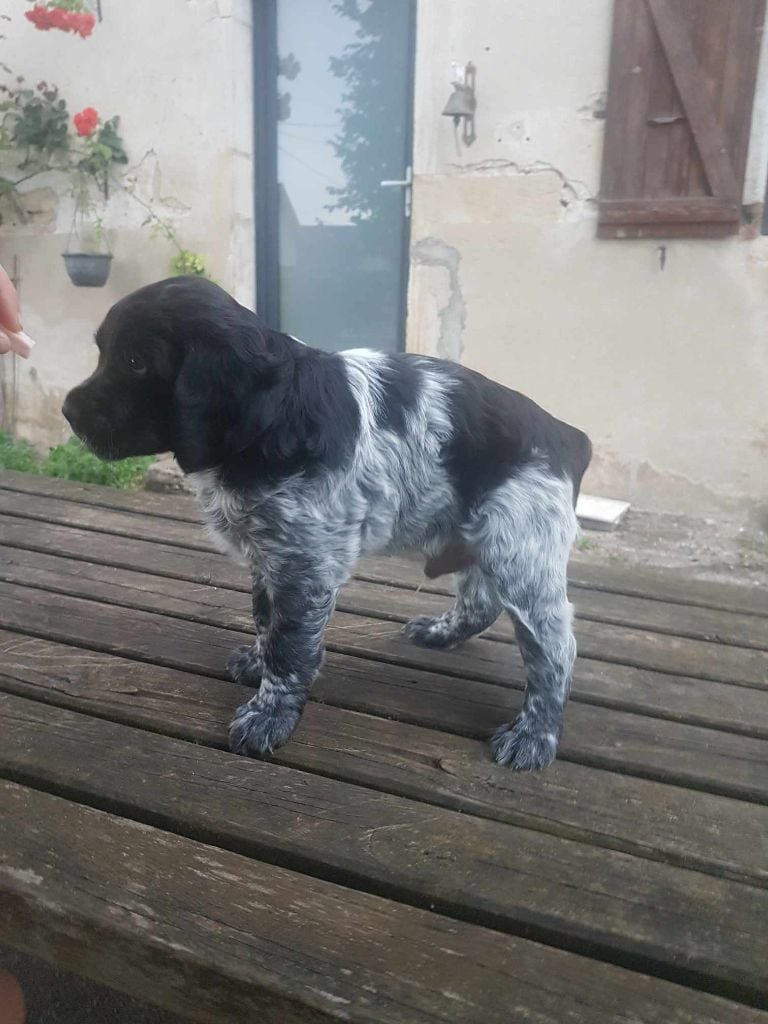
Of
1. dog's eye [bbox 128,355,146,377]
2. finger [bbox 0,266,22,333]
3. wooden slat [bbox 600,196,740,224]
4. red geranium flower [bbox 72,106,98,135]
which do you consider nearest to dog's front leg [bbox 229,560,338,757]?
dog's eye [bbox 128,355,146,377]

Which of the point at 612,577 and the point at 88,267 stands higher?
the point at 88,267

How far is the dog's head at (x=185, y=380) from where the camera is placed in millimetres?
1661

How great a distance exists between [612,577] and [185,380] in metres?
1.84

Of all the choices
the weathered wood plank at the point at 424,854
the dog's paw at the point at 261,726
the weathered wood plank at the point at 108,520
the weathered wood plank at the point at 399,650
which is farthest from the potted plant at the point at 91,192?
the dog's paw at the point at 261,726

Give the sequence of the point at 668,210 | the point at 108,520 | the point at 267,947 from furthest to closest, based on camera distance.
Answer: the point at 668,210 → the point at 108,520 → the point at 267,947

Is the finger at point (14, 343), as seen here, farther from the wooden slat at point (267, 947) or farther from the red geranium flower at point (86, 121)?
the red geranium flower at point (86, 121)

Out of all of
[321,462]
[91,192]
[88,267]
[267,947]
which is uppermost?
[91,192]

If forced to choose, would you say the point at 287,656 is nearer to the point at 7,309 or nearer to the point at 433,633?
the point at 433,633

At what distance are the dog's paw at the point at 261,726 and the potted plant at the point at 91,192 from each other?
4.31 m

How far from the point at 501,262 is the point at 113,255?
268 cm

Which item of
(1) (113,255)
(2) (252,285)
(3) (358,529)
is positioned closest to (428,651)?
(3) (358,529)

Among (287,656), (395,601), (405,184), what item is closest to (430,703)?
(287,656)

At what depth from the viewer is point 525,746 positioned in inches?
70.2

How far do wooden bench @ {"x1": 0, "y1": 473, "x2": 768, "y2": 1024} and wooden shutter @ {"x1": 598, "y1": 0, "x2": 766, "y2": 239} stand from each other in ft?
8.38
